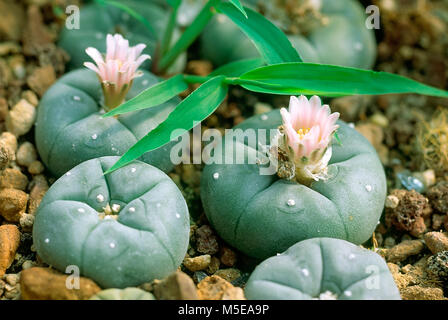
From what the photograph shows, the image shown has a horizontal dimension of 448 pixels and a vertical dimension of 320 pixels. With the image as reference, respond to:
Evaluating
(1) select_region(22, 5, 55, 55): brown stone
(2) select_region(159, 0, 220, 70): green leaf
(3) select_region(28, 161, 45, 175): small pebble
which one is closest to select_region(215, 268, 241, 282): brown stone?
(3) select_region(28, 161, 45, 175): small pebble

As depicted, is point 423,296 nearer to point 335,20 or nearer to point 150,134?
point 150,134

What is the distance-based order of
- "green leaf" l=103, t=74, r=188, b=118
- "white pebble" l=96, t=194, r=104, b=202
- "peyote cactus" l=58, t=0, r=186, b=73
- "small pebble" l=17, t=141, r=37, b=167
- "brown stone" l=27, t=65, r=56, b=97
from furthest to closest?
"peyote cactus" l=58, t=0, r=186, b=73
"brown stone" l=27, t=65, r=56, b=97
"small pebble" l=17, t=141, r=37, b=167
"green leaf" l=103, t=74, r=188, b=118
"white pebble" l=96, t=194, r=104, b=202

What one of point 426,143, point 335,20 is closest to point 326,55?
point 335,20

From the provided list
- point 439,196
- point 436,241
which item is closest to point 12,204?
point 436,241

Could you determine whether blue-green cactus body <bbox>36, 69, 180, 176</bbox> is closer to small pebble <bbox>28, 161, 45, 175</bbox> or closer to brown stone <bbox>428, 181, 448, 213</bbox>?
small pebble <bbox>28, 161, 45, 175</bbox>

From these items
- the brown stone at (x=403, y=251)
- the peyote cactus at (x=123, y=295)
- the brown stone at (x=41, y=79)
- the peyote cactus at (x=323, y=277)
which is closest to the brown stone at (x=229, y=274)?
the peyote cactus at (x=323, y=277)

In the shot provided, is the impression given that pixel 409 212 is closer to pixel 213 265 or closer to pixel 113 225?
pixel 213 265
